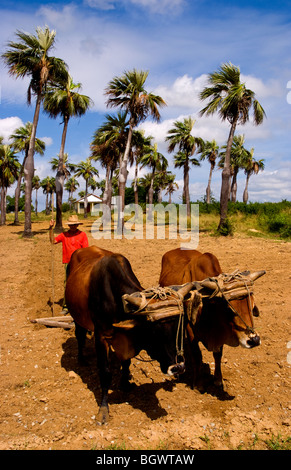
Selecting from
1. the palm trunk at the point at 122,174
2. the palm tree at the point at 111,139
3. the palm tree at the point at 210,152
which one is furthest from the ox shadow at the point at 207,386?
the palm tree at the point at 210,152

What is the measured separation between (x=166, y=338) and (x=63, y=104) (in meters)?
25.4

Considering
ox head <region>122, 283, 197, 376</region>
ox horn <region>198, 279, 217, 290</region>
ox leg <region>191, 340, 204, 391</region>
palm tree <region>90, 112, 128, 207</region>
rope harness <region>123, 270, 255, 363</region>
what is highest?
palm tree <region>90, 112, 128, 207</region>

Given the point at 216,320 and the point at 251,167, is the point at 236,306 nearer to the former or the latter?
the point at 216,320

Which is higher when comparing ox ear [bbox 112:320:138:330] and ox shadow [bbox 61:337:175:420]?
ox ear [bbox 112:320:138:330]

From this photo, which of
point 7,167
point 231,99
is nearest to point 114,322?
point 231,99

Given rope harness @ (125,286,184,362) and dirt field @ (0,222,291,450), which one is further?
dirt field @ (0,222,291,450)

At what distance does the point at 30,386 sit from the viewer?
15.6 ft

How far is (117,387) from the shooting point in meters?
4.81

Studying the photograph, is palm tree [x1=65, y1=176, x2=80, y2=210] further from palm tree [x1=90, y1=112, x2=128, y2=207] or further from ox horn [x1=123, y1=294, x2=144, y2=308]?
ox horn [x1=123, y1=294, x2=144, y2=308]

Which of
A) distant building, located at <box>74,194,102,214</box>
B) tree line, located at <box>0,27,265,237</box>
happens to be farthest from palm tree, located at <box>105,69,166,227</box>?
distant building, located at <box>74,194,102,214</box>

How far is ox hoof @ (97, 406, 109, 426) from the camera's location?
3.95m

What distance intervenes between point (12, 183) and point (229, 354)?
3772 cm

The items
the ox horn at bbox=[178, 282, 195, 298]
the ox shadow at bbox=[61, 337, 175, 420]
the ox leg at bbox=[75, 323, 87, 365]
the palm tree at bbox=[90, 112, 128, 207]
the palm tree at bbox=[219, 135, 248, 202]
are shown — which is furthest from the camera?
the palm tree at bbox=[219, 135, 248, 202]

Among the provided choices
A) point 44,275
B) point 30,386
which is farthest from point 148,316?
point 44,275
